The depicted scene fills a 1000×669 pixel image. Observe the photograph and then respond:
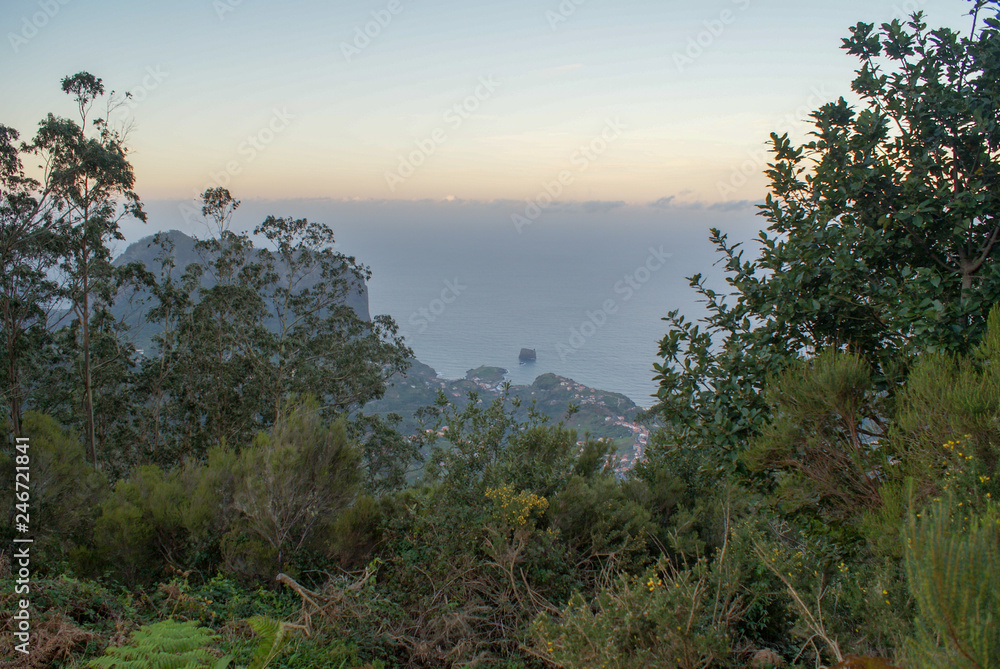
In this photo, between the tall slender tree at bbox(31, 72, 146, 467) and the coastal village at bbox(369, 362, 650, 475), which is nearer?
the tall slender tree at bbox(31, 72, 146, 467)

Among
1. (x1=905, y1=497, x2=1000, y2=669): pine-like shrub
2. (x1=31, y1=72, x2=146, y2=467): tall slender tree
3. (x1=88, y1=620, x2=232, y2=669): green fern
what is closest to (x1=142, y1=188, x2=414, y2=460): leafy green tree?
(x1=31, y1=72, x2=146, y2=467): tall slender tree

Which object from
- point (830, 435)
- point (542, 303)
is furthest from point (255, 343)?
point (542, 303)

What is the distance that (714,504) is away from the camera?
23.0ft

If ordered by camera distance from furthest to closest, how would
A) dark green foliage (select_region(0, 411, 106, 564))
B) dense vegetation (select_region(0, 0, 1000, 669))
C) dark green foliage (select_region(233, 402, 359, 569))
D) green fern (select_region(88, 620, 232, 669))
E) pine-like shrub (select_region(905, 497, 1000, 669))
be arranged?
1. dark green foliage (select_region(0, 411, 106, 564))
2. dark green foliage (select_region(233, 402, 359, 569))
3. green fern (select_region(88, 620, 232, 669))
4. dense vegetation (select_region(0, 0, 1000, 669))
5. pine-like shrub (select_region(905, 497, 1000, 669))

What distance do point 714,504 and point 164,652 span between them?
20.5 ft

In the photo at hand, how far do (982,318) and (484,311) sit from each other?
2572 inches

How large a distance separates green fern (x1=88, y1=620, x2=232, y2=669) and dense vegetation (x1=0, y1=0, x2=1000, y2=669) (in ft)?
0.07

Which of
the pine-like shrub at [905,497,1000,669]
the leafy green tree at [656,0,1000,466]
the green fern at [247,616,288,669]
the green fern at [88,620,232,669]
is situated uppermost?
the leafy green tree at [656,0,1000,466]

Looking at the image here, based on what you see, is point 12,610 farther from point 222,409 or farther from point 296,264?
point 296,264

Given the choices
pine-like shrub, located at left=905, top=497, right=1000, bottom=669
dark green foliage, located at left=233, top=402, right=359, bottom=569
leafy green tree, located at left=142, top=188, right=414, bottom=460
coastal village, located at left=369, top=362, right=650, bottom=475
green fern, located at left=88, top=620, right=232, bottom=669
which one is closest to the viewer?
pine-like shrub, located at left=905, top=497, right=1000, bottom=669

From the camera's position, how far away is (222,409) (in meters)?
13.8

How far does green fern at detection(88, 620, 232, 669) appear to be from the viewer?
279cm

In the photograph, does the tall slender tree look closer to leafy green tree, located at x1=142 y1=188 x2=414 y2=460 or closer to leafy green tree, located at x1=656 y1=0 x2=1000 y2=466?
leafy green tree, located at x1=142 y1=188 x2=414 y2=460

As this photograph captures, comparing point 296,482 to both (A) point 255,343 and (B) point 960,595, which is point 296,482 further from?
(A) point 255,343
